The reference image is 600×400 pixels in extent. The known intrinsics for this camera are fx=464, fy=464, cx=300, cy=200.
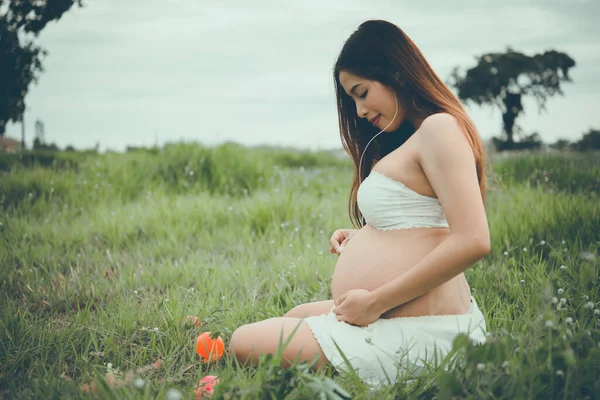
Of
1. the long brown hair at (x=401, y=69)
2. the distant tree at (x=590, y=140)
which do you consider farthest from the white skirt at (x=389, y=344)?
the distant tree at (x=590, y=140)

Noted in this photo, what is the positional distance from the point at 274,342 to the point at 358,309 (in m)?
0.42

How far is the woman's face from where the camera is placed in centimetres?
225

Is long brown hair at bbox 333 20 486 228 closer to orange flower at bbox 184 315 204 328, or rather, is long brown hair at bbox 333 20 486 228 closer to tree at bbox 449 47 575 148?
orange flower at bbox 184 315 204 328

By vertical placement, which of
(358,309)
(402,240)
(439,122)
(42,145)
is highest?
(42,145)

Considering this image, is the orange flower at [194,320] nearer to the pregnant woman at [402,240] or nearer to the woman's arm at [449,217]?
the pregnant woman at [402,240]

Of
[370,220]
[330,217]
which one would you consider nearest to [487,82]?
[330,217]

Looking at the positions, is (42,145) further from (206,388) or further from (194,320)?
(206,388)

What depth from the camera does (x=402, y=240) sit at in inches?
81.7

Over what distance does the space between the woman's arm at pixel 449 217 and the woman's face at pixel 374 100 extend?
36 centimetres

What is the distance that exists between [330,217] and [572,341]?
3.30 meters

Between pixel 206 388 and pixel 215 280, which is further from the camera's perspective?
pixel 215 280

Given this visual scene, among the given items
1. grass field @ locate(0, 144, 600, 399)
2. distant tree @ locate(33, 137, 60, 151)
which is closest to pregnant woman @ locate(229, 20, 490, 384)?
grass field @ locate(0, 144, 600, 399)

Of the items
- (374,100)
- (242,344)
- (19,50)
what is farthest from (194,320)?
(19,50)

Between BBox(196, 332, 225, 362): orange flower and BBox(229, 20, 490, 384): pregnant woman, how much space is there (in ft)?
0.55
